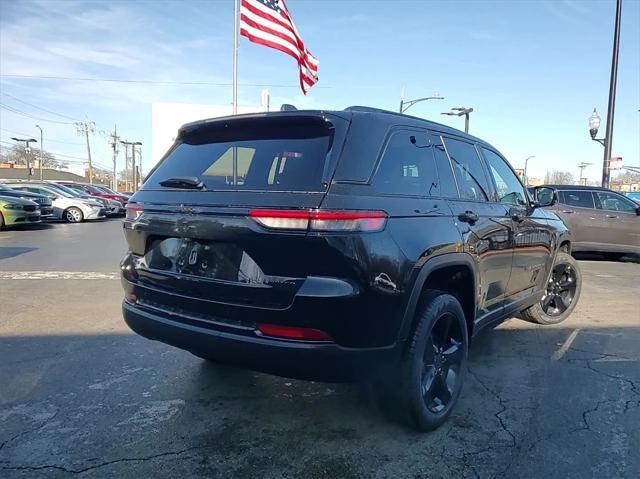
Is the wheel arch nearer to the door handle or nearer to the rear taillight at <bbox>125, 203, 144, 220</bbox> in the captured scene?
the door handle

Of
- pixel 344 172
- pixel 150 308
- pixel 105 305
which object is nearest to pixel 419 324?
pixel 344 172

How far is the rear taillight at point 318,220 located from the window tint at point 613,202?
410 inches

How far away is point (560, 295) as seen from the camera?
19.9 ft

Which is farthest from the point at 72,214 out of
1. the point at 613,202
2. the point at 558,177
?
the point at 558,177

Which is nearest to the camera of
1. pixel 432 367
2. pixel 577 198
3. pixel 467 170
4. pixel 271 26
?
pixel 432 367

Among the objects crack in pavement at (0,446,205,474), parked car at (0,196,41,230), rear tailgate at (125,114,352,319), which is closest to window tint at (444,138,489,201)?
rear tailgate at (125,114,352,319)

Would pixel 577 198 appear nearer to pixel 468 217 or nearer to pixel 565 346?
pixel 565 346

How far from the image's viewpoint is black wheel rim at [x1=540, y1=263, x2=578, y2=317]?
5.96 m

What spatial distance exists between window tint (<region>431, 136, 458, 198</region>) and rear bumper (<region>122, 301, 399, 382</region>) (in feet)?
3.92

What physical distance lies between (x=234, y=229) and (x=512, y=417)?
7.34ft

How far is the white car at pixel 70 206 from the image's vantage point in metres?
20.0

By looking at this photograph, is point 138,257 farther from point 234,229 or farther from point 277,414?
point 277,414

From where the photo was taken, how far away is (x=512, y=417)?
342 cm

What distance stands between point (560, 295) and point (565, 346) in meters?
1.19
